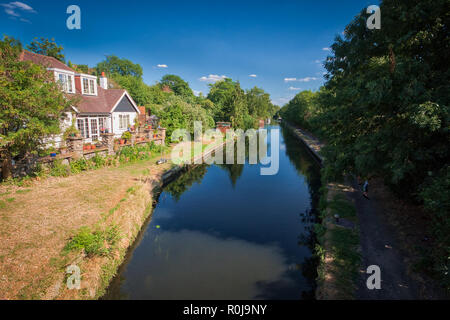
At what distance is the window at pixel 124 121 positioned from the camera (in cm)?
2852

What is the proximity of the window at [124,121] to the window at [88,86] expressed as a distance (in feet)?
12.5

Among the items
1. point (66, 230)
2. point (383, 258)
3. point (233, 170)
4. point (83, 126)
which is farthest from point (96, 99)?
point (383, 258)

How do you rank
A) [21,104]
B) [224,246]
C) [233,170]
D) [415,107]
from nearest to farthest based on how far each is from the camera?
[415,107], [224,246], [21,104], [233,170]

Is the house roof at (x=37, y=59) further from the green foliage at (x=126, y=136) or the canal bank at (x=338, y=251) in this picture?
the canal bank at (x=338, y=251)

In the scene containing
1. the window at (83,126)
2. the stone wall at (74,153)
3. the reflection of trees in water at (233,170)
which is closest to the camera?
the stone wall at (74,153)

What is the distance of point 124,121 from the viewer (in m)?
29.2

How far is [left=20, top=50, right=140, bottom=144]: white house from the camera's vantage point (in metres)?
21.3

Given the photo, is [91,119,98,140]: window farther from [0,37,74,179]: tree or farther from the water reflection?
the water reflection

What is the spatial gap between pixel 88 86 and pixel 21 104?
47.2ft

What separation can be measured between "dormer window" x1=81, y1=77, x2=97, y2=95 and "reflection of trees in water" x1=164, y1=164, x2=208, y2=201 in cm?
1370

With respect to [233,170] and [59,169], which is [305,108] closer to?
[233,170]

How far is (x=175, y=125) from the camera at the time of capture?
31062 mm

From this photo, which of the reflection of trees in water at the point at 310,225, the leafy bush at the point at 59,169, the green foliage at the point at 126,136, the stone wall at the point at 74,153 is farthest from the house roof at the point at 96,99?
the reflection of trees in water at the point at 310,225
